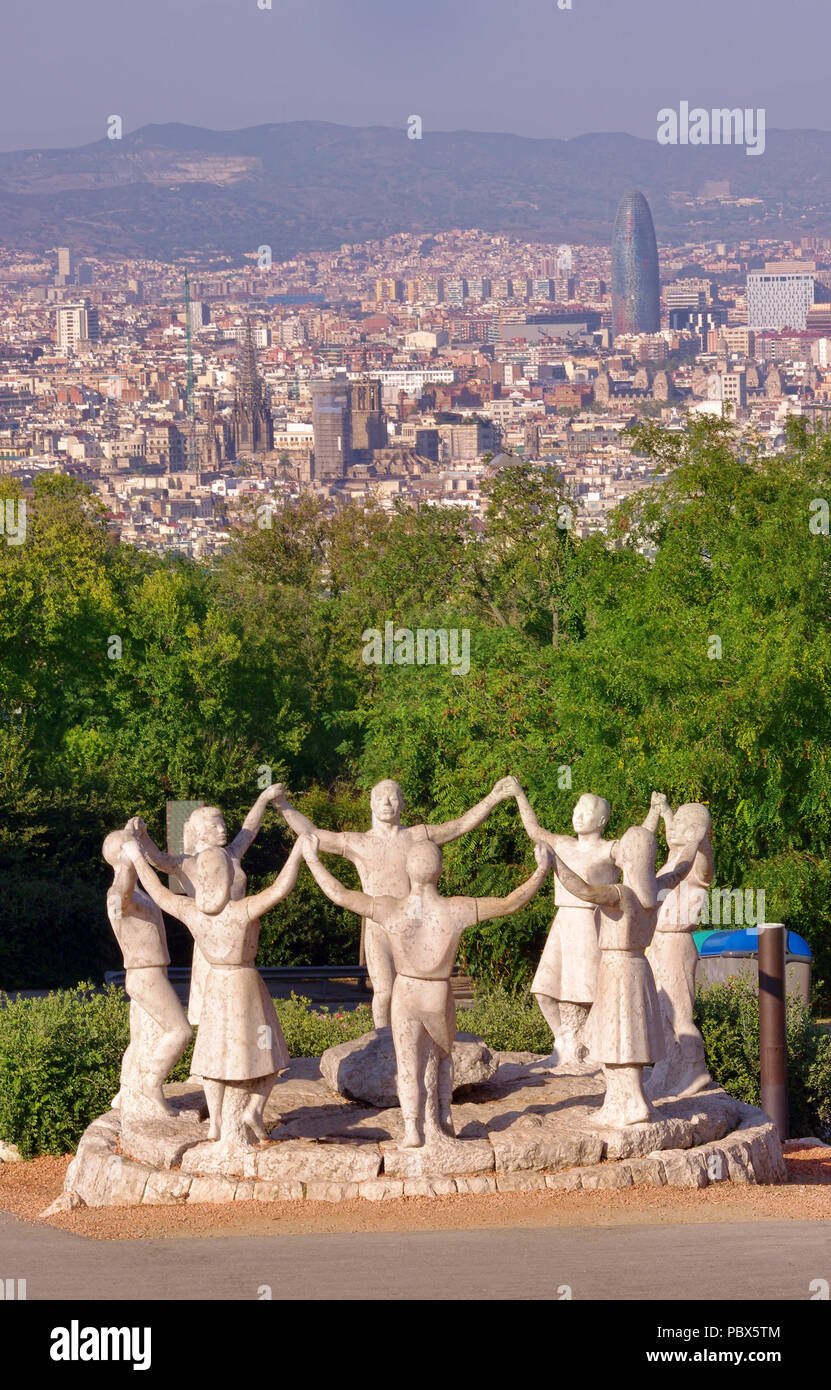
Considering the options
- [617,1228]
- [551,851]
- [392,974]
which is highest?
[551,851]

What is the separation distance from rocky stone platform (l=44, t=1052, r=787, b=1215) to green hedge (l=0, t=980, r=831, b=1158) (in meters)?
1.24

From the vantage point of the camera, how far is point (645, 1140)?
Answer: 13.3m

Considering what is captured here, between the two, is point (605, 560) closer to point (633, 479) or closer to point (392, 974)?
point (392, 974)

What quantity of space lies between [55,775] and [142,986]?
2238 centimetres

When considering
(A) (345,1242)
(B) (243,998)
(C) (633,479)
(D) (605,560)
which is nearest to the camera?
(A) (345,1242)

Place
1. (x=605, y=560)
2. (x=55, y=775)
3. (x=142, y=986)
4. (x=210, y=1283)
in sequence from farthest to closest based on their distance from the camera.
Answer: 1. (x=55, y=775)
2. (x=605, y=560)
3. (x=142, y=986)
4. (x=210, y=1283)

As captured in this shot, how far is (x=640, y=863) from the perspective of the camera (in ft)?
44.4

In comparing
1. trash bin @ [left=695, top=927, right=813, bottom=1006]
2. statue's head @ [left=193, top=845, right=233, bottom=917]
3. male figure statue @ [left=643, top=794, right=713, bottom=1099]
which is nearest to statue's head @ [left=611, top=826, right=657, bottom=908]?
Result: male figure statue @ [left=643, top=794, right=713, bottom=1099]

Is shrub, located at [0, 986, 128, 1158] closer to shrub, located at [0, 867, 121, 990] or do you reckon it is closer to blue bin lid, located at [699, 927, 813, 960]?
blue bin lid, located at [699, 927, 813, 960]

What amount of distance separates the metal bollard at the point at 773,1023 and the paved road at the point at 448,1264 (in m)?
3.43

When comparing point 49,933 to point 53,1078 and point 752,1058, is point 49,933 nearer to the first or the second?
point 53,1078

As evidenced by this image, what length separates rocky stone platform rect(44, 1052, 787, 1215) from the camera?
12.8 m

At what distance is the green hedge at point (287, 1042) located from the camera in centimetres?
1551

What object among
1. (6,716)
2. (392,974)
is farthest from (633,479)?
(392,974)
